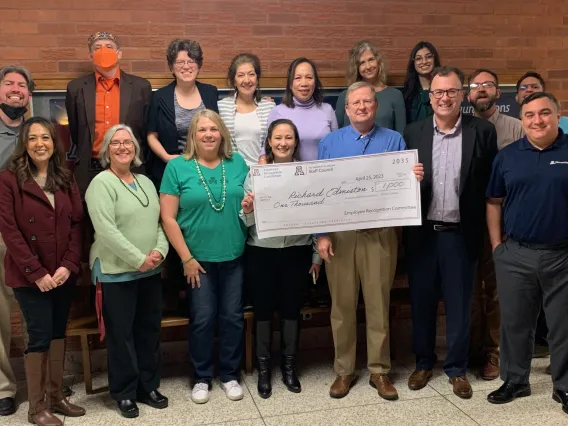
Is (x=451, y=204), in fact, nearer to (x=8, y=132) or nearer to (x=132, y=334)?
(x=132, y=334)

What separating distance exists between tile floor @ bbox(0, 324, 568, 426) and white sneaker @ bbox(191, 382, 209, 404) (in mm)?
29

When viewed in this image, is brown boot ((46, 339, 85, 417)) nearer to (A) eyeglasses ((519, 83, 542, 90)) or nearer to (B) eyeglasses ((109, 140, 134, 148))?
(B) eyeglasses ((109, 140, 134, 148))

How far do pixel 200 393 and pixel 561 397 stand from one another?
192 centimetres

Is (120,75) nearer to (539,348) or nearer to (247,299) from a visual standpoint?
(247,299)

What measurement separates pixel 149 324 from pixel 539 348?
2.49 m

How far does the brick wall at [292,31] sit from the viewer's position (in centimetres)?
366

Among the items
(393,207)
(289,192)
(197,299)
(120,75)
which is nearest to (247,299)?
(197,299)

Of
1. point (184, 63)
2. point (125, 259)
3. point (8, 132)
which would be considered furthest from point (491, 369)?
point (8, 132)

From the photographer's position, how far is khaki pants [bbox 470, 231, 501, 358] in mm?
3461

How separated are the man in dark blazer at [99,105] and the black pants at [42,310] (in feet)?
2.00

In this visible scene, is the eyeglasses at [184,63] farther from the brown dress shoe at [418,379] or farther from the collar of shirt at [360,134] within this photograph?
the brown dress shoe at [418,379]

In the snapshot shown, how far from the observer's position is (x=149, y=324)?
3057 millimetres

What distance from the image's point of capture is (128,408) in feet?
9.86

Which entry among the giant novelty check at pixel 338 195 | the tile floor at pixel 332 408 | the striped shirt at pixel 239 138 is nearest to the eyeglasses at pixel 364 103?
the giant novelty check at pixel 338 195
